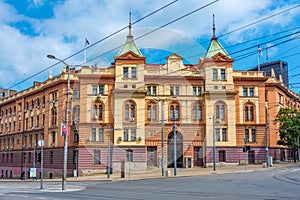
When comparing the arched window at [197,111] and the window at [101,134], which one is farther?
the arched window at [197,111]

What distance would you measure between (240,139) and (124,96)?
1875 centimetres

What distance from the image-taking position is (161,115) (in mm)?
53312

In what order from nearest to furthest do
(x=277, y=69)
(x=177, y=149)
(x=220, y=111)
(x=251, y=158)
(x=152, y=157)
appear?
(x=152, y=157) → (x=220, y=111) → (x=177, y=149) → (x=251, y=158) → (x=277, y=69)

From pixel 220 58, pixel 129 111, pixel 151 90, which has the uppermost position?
pixel 220 58

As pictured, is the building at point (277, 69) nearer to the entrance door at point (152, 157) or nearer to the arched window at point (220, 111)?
the arched window at point (220, 111)

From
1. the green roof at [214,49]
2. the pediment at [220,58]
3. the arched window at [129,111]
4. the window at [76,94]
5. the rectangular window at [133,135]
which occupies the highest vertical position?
the green roof at [214,49]

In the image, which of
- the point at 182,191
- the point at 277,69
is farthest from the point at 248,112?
the point at 182,191

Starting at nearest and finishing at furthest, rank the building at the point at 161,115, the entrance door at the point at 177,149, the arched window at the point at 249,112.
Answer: the building at the point at 161,115 → the entrance door at the point at 177,149 → the arched window at the point at 249,112

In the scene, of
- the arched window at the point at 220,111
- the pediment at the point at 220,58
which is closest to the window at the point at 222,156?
the arched window at the point at 220,111

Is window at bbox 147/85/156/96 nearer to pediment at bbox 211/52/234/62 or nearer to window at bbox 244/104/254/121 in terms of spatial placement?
pediment at bbox 211/52/234/62

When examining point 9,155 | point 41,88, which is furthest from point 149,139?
point 9,155

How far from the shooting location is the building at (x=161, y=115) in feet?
170

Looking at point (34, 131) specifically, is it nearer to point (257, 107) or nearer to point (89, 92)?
point (89, 92)

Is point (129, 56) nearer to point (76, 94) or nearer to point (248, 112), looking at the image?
point (76, 94)
